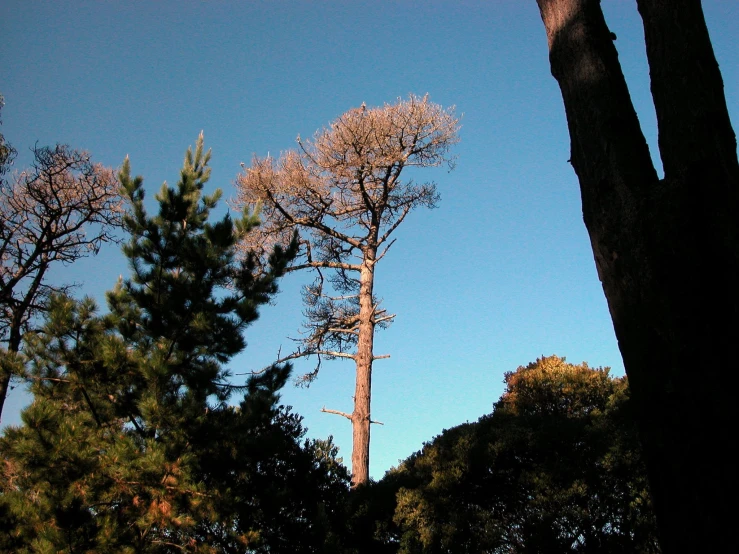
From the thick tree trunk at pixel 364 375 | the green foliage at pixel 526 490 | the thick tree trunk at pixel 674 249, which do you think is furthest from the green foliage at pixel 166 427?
the thick tree trunk at pixel 674 249

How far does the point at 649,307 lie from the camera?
2.81 m

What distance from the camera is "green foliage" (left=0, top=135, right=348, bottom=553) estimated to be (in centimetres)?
556

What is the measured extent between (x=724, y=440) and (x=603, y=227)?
1146 mm

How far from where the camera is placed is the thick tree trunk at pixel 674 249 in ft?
8.16

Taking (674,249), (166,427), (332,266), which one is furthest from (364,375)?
(674,249)

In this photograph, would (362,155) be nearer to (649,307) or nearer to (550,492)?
(550,492)

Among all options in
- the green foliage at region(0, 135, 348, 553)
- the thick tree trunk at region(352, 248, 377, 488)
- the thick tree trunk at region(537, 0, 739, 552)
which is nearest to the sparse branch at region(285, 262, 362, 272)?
the thick tree trunk at region(352, 248, 377, 488)

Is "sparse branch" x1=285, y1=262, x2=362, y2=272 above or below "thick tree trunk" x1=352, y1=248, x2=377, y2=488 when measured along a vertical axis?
above

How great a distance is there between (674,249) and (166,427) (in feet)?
16.5

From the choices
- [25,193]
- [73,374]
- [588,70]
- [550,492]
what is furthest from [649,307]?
[25,193]

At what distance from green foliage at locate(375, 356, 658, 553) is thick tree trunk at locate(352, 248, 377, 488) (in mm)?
1782

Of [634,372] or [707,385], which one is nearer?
[707,385]

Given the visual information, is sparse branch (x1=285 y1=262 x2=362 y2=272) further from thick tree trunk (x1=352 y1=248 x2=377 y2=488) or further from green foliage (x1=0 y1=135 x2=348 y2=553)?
green foliage (x1=0 y1=135 x2=348 y2=553)

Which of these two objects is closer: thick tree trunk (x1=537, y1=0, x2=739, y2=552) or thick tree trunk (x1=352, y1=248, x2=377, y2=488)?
thick tree trunk (x1=537, y1=0, x2=739, y2=552)
